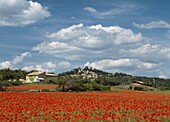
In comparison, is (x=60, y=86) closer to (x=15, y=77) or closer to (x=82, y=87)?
(x=82, y=87)

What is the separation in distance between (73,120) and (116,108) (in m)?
6.77

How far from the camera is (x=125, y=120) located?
16.3 metres

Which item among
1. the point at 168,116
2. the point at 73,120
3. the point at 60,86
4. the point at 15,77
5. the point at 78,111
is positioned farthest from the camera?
the point at 15,77

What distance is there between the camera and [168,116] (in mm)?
17984

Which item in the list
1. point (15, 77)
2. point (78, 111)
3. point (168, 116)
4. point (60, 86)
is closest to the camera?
point (168, 116)

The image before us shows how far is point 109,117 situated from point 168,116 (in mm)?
3875

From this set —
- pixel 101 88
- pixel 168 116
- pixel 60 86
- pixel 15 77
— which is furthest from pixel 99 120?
pixel 15 77

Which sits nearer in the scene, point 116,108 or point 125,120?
point 125,120

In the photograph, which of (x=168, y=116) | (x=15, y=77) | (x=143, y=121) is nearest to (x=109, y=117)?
(x=143, y=121)

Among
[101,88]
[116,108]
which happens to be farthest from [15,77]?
[116,108]

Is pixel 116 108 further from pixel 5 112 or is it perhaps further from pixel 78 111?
pixel 5 112

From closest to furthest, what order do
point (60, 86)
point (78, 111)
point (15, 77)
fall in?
point (78, 111) → point (60, 86) → point (15, 77)

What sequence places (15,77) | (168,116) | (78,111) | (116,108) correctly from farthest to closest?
(15,77)
(116,108)
(78,111)
(168,116)

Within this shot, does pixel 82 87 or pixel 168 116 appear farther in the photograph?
pixel 82 87
